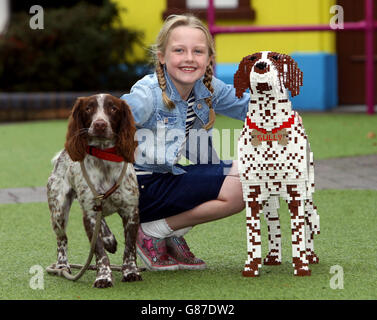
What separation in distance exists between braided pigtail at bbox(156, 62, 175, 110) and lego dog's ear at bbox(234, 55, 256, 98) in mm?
465

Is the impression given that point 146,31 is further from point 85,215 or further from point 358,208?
point 85,215

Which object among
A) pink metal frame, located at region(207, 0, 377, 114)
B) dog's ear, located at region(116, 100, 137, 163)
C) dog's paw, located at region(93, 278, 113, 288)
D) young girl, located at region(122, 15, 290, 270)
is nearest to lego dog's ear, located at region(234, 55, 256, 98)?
young girl, located at region(122, 15, 290, 270)

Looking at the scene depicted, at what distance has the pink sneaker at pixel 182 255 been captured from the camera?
475 centimetres

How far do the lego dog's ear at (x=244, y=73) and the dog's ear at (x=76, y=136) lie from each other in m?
0.78

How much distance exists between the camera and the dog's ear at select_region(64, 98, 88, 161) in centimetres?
421

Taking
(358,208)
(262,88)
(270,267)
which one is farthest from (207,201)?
(358,208)

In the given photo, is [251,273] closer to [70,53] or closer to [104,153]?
[104,153]

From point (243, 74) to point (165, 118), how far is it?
0.60 m

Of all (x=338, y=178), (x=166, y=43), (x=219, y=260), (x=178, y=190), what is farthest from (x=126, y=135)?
(x=338, y=178)

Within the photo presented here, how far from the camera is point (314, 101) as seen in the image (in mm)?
13484

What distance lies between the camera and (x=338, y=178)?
7.77m

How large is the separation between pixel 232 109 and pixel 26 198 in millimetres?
2906

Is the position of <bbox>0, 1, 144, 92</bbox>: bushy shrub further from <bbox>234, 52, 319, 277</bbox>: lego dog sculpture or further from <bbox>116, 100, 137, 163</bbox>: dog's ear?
<bbox>234, 52, 319, 277</bbox>: lego dog sculpture

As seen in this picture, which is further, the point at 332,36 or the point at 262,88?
the point at 332,36
